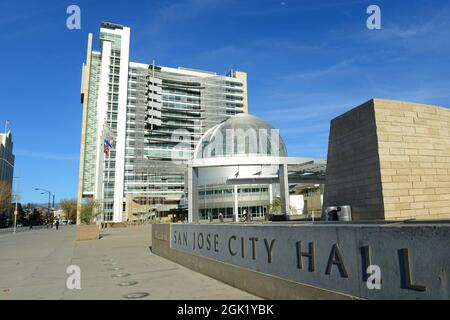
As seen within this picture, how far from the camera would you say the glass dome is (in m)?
76.7

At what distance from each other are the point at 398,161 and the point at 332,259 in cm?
1109

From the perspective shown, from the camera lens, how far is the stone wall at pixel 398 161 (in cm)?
1403

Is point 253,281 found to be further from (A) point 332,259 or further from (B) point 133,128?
(B) point 133,128

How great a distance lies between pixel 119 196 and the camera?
89.2 meters

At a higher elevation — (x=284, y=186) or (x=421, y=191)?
(x=284, y=186)

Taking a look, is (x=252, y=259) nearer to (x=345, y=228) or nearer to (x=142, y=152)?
(x=345, y=228)

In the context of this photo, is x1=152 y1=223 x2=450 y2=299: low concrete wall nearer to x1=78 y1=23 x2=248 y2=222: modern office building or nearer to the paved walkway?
the paved walkway

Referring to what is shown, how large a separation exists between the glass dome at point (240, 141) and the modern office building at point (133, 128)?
1184 centimetres

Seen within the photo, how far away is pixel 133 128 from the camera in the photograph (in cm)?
9825

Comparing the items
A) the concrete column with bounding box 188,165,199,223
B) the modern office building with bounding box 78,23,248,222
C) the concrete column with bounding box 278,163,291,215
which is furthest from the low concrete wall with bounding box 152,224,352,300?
the modern office building with bounding box 78,23,248,222

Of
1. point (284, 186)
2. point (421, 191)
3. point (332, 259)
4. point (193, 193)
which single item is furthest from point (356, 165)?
point (193, 193)

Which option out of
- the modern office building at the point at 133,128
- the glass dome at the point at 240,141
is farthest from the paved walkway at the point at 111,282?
the modern office building at the point at 133,128

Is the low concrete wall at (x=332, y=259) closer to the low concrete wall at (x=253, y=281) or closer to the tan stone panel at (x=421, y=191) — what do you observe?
the low concrete wall at (x=253, y=281)
